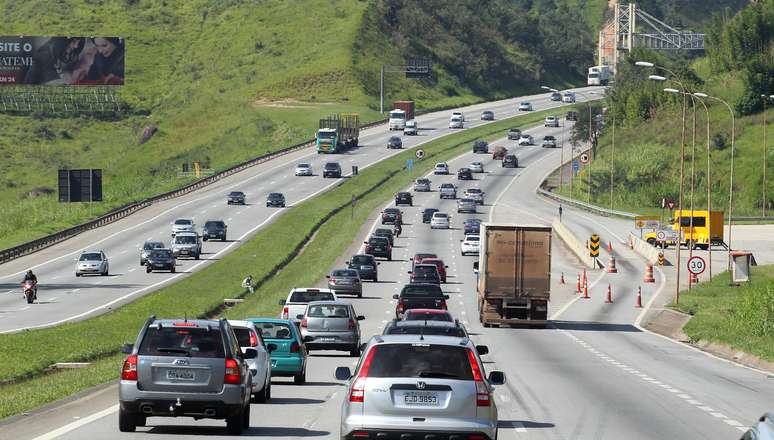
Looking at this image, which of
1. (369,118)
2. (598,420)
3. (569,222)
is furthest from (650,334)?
(369,118)

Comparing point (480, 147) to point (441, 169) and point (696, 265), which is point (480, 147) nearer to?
point (441, 169)

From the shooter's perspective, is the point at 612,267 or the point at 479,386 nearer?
the point at 479,386

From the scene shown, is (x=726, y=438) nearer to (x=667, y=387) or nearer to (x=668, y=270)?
(x=667, y=387)

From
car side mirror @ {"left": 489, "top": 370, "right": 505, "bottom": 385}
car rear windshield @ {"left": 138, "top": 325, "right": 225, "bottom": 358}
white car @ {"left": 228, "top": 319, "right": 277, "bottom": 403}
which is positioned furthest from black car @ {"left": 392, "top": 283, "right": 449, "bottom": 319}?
car side mirror @ {"left": 489, "top": 370, "right": 505, "bottom": 385}

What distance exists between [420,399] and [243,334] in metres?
9.51

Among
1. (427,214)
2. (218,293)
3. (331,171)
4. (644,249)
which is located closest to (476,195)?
(427,214)

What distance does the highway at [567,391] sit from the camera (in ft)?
69.3

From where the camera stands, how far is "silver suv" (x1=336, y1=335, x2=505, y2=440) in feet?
51.2

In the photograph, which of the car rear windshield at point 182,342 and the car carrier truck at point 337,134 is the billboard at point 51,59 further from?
the car rear windshield at point 182,342

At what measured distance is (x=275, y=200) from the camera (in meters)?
117

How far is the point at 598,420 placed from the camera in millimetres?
22969

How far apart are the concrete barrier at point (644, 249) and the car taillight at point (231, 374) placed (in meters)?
69.5

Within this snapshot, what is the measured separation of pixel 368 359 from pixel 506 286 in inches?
1417

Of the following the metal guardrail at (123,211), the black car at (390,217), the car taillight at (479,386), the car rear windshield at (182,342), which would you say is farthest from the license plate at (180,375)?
the black car at (390,217)
